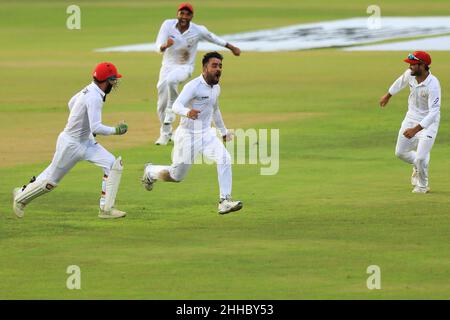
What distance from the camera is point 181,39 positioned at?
23062 millimetres

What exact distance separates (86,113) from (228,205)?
191 centimetres

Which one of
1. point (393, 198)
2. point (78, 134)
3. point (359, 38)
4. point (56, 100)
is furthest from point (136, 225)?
point (359, 38)

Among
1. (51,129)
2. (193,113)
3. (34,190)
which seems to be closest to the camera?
(193,113)

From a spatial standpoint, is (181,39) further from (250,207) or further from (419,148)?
(250,207)

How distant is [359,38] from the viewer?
4294 centimetres

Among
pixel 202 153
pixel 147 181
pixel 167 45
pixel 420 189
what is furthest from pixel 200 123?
pixel 167 45

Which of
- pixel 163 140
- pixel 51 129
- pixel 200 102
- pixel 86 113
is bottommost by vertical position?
pixel 86 113

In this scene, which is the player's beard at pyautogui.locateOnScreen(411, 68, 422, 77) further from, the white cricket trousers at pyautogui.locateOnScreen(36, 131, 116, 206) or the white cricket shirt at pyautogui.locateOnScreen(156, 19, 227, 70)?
the white cricket shirt at pyautogui.locateOnScreen(156, 19, 227, 70)

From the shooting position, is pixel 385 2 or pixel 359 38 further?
pixel 385 2

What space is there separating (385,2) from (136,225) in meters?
44.8

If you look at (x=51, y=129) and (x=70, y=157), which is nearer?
(x=70, y=157)

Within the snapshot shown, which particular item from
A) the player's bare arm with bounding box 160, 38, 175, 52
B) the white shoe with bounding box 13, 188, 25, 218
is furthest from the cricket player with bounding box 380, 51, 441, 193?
the player's bare arm with bounding box 160, 38, 175, 52

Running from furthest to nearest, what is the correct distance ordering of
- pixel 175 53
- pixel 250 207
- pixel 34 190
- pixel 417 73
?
pixel 175 53 < pixel 417 73 < pixel 250 207 < pixel 34 190
